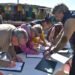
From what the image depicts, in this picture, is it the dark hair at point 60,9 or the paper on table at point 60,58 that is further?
the paper on table at point 60,58

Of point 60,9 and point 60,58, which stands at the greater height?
point 60,9

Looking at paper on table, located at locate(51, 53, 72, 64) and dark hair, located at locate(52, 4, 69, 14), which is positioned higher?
dark hair, located at locate(52, 4, 69, 14)

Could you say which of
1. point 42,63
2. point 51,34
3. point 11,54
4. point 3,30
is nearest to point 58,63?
point 42,63

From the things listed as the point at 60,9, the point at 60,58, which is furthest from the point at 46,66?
the point at 60,9

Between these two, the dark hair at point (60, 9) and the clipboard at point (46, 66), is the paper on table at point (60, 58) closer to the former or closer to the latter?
the clipboard at point (46, 66)

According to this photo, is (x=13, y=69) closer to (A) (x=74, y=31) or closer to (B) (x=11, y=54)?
(B) (x=11, y=54)

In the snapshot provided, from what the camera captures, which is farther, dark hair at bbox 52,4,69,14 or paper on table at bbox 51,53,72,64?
paper on table at bbox 51,53,72,64

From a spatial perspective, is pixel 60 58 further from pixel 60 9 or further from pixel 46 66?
pixel 60 9

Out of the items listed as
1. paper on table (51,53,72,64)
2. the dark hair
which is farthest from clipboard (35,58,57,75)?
the dark hair

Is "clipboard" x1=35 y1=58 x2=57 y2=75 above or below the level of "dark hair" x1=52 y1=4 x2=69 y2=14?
below

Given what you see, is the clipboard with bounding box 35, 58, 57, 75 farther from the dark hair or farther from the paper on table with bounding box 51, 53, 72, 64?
the dark hair

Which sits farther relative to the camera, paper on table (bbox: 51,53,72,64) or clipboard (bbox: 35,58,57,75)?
paper on table (bbox: 51,53,72,64)

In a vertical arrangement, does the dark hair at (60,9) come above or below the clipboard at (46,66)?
above

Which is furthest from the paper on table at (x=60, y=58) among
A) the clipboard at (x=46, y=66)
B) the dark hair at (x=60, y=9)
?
the dark hair at (x=60, y=9)
